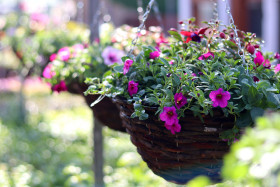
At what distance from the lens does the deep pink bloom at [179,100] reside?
39.7 inches

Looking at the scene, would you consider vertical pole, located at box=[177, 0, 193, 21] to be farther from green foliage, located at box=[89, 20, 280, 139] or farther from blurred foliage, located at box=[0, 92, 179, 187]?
green foliage, located at box=[89, 20, 280, 139]

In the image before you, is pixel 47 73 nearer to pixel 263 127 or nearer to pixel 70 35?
pixel 70 35

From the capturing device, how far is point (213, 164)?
41.8 inches

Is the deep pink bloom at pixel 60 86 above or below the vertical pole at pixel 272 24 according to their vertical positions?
below

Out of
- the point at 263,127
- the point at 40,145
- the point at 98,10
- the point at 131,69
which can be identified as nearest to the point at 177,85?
the point at 131,69

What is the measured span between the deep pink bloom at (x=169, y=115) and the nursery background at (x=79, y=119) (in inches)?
7.2

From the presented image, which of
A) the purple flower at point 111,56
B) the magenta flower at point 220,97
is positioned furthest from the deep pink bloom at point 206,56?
the purple flower at point 111,56

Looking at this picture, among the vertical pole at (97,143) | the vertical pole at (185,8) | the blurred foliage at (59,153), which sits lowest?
the blurred foliage at (59,153)

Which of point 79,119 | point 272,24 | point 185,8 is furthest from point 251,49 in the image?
point 185,8

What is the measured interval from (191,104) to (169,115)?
0.25 feet

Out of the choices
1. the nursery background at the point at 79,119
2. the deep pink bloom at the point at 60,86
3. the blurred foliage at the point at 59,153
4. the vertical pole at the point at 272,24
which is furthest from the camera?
the vertical pole at the point at 272,24

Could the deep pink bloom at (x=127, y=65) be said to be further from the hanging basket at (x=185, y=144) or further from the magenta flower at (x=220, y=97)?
the magenta flower at (x=220, y=97)

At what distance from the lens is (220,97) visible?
98 cm

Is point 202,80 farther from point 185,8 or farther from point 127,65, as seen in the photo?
point 185,8
